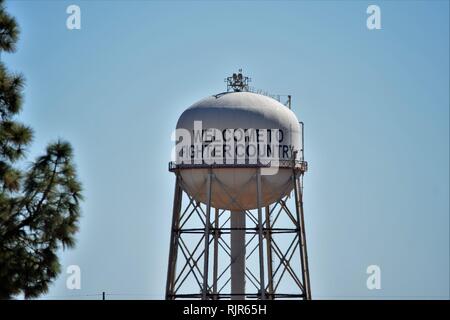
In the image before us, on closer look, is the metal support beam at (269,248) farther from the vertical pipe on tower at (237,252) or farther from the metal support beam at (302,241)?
the metal support beam at (302,241)

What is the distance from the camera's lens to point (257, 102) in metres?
70.0

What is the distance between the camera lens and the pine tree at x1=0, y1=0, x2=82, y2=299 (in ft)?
123

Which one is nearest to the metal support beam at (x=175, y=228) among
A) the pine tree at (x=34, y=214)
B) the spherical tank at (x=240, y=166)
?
the spherical tank at (x=240, y=166)

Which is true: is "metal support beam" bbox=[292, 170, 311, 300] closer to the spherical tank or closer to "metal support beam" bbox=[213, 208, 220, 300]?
the spherical tank

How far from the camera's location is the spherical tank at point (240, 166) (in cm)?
6775

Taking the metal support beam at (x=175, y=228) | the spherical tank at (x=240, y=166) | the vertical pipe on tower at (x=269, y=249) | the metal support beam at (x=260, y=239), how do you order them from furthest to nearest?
1. the metal support beam at (x=175, y=228)
2. the vertical pipe on tower at (x=269, y=249)
3. the spherical tank at (x=240, y=166)
4. the metal support beam at (x=260, y=239)

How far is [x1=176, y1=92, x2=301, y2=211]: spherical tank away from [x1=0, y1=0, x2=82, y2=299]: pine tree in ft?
98.0

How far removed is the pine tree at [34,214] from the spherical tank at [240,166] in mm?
29861

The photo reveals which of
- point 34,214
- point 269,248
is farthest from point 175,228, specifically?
point 34,214

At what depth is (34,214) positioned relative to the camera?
37531 mm

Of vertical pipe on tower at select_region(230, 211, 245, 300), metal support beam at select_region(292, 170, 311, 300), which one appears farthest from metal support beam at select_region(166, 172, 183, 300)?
metal support beam at select_region(292, 170, 311, 300)

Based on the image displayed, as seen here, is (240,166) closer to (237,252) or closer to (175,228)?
(237,252)

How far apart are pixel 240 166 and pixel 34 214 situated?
30.7m
